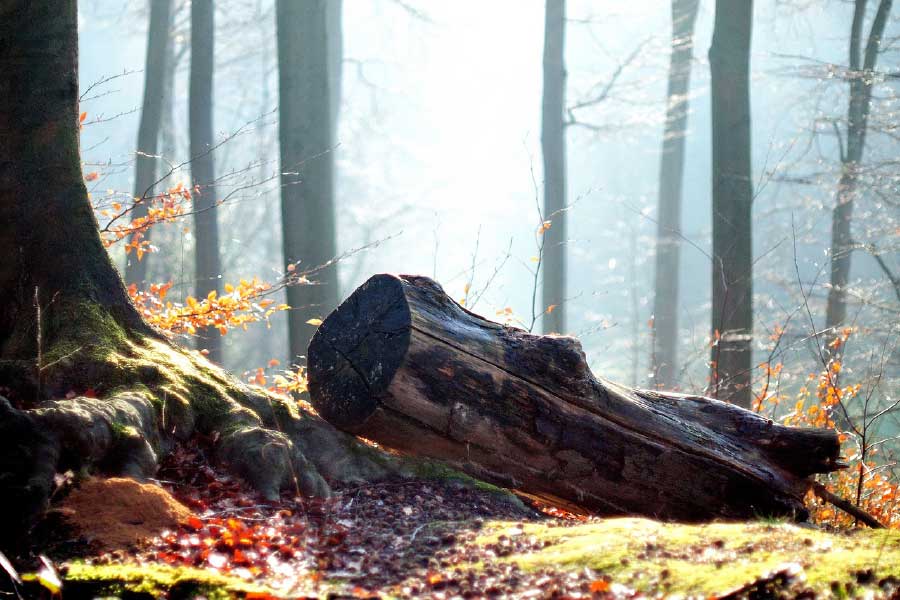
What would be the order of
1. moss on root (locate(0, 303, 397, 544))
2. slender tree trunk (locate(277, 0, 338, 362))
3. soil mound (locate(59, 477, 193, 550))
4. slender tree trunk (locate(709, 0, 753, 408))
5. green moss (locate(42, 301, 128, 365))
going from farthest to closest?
slender tree trunk (locate(277, 0, 338, 362)) < slender tree trunk (locate(709, 0, 753, 408)) < green moss (locate(42, 301, 128, 365)) < moss on root (locate(0, 303, 397, 544)) < soil mound (locate(59, 477, 193, 550))

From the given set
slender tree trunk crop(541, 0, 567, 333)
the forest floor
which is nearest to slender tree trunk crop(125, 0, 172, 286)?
slender tree trunk crop(541, 0, 567, 333)

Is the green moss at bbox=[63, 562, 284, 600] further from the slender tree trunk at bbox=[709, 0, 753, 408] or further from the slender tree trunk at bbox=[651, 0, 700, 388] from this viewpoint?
the slender tree trunk at bbox=[651, 0, 700, 388]

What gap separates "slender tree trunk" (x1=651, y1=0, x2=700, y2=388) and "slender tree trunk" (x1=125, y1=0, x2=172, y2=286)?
34.3 ft

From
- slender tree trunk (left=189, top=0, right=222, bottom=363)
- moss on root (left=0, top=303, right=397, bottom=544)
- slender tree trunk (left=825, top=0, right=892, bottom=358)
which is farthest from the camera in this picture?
slender tree trunk (left=189, top=0, right=222, bottom=363)

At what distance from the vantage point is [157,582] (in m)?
2.90

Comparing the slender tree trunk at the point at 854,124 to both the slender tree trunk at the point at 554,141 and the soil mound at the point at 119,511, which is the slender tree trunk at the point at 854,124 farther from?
the soil mound at the point at 119,511

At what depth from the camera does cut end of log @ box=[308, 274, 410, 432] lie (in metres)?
4.57

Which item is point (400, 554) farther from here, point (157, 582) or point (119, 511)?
point (119, 511)

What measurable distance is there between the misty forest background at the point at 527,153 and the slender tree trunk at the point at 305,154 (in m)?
0.05

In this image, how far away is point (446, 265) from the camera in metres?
72.0

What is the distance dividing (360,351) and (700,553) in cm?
230

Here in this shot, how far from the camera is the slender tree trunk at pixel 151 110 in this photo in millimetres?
14047

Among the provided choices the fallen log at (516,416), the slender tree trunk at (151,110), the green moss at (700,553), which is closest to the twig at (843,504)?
the fallen log at (516,416)

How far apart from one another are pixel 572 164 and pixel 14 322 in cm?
7391
